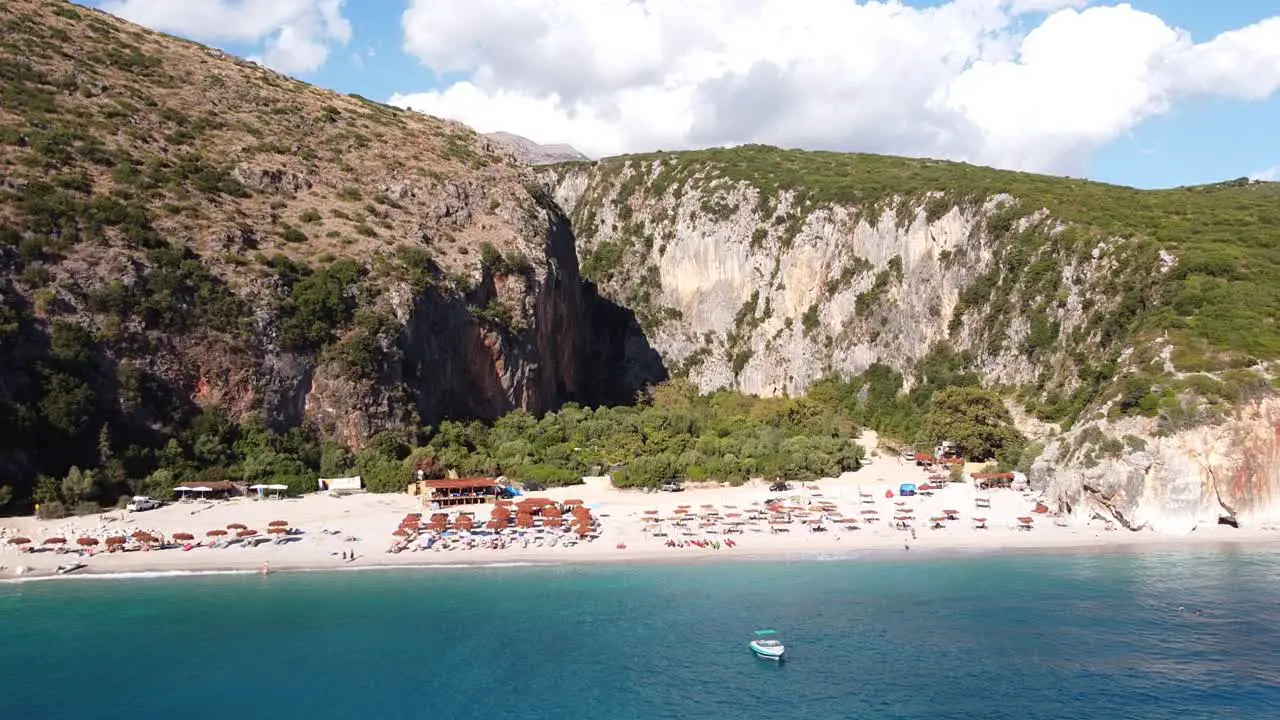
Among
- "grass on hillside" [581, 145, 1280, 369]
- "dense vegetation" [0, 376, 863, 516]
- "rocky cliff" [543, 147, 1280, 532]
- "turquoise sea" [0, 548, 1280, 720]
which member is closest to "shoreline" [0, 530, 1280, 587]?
"turquoise sea" [0, 548, 1280, 720]

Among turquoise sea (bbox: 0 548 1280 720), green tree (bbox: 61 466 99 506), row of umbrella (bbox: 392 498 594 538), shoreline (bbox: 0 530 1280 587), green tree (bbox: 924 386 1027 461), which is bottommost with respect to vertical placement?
turquoise sea (bbox: 0 548 1280 720)

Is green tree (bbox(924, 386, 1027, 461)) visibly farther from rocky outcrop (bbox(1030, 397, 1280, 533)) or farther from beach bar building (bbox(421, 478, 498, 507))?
beach bar building (bbox(421, 478, 498, 507))

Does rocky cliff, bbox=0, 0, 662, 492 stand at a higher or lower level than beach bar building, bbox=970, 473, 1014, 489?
higher

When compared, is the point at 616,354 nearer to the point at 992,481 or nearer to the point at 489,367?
the point at 489,367

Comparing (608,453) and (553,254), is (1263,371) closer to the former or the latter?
(608,453)

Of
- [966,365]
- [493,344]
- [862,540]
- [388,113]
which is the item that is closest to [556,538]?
[862,540]
